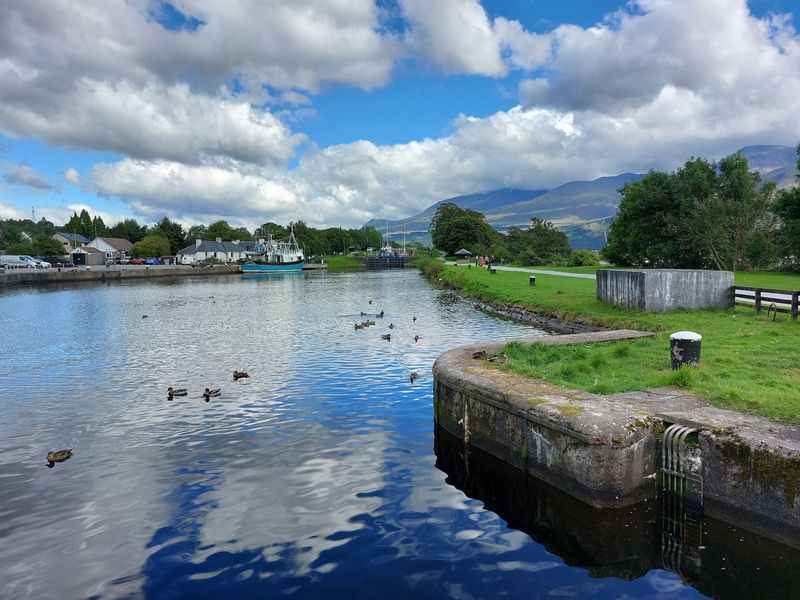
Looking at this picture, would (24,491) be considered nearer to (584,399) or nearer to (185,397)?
(185,397)

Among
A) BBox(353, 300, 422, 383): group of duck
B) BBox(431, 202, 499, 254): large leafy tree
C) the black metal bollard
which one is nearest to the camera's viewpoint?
the black metal bollard

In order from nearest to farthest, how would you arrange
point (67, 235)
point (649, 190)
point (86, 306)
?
point (86, 306) → point (649, 190) → point (67, 235)

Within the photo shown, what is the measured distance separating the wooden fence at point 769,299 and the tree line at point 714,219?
29094 millimetres

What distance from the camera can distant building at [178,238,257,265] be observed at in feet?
488

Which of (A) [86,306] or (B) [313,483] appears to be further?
(A) [86,306]

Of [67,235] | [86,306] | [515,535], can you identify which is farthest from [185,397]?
[67,235]

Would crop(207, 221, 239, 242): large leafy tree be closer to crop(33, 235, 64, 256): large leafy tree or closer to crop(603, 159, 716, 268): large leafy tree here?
crop(33, 235, 64, 256): large leafy tree

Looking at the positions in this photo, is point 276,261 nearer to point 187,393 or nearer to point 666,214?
point 666,214

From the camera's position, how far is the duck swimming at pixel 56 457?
37.1 ft

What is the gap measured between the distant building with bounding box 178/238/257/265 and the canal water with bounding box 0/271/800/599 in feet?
450

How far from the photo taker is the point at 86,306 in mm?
46750

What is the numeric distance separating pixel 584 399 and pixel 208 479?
7.20 metres

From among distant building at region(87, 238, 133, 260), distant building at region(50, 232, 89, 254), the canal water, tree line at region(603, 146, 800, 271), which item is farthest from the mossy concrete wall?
distant building at region(50, 232, 89, 254)

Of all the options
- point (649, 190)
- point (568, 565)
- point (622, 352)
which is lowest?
point (568, 565)
